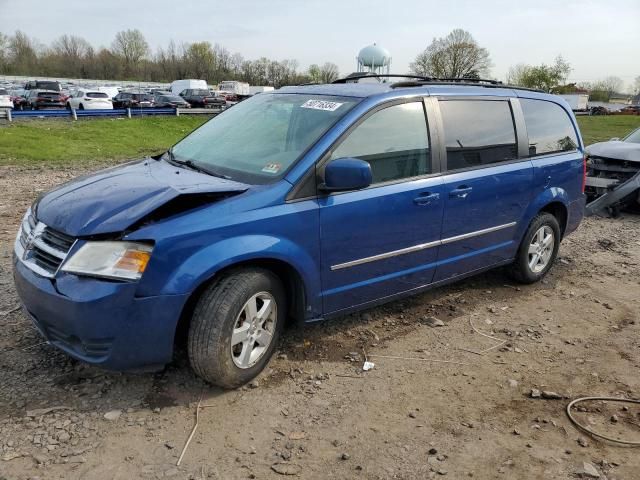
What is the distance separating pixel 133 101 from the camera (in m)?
32.6

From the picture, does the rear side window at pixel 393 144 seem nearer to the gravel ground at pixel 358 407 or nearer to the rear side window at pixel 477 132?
the rear side window at pixel 477 132

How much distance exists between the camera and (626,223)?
27.5 ft

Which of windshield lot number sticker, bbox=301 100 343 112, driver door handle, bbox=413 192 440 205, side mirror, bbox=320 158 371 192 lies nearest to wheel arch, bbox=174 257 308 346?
side mirror, bbox=320 158 371 192

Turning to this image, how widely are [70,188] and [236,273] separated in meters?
1.30

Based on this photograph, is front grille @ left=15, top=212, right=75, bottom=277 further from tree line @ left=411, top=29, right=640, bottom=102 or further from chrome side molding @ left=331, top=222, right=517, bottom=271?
tree line @ left=411, top=29, right=640, bottom=102

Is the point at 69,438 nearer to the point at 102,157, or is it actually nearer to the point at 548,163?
the point at 548,163

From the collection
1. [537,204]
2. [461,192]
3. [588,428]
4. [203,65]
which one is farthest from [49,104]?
[203,65]

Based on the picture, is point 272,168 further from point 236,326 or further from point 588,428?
point 588,428

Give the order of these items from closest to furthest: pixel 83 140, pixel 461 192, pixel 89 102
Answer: pixel 461 192, pixel 83 140, pixel 89 102

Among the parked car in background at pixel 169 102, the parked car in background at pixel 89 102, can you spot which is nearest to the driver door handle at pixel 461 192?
the parked car in background at pixel 89 102

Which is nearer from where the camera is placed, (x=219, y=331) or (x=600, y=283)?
(x=219, y=331)

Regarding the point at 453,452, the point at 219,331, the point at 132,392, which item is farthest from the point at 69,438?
the point at 453,452

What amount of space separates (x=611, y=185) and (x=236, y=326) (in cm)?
791

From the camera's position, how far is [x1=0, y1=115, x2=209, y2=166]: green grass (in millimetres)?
13509
